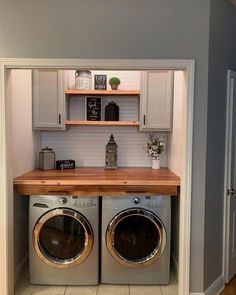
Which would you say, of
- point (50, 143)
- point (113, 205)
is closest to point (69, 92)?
point (50, 143)

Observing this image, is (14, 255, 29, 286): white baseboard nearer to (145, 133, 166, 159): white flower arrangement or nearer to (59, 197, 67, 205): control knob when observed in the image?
(59, 197, 67, 205): control knob

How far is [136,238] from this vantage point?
255cm

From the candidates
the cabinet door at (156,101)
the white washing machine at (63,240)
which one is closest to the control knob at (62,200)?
the white washing machine at (63,240)

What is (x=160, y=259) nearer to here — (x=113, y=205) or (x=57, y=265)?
(x=113, y=205)

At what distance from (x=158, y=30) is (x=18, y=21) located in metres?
1.16

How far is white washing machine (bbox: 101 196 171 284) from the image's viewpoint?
2.50 m

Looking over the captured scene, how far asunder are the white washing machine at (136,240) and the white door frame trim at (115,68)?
1.05 feet

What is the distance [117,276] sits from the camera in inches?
102

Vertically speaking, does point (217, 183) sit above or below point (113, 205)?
above

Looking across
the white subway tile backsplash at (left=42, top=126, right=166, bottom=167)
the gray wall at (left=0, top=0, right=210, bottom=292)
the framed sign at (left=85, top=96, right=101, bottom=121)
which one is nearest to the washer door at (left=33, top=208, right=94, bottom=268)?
the white subway tile backsplash at (left=42, top=126, right=166, bottom=167)

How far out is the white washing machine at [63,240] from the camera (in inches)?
97.2

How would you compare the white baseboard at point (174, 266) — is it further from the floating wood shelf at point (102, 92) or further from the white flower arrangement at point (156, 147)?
the floating wood shelf at point (102, 92)

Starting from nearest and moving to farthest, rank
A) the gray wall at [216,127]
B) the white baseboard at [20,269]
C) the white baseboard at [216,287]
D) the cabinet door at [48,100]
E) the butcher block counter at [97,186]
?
the gray wall at [216,127] → the white baseboard at [216,287] → the butcher block counter at [97,186] → the white baseboard at [20,269] → the cabinet door at [48,100]

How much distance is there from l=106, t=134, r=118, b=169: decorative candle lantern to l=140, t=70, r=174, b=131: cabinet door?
423mm
